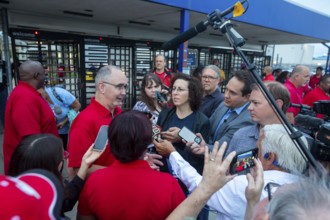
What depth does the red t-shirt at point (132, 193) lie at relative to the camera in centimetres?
110

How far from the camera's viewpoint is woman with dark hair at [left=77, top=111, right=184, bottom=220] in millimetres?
1099

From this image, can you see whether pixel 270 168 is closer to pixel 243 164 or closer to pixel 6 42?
pixel 243 164

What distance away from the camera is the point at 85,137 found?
1.77m

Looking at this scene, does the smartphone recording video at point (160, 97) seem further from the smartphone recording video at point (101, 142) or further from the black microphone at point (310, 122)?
the black microphone at point (310, 122)

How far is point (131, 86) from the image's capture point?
7.74 metres

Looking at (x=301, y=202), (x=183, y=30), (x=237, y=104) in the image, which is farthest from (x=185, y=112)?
(x=183, y=30)

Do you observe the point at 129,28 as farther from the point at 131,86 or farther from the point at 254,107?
the point at 254,107

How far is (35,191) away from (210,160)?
29.3 inches

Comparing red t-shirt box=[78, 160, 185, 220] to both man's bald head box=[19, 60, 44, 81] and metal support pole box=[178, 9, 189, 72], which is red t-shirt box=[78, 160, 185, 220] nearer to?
man's bald head box=[19, 60, 44, 81]

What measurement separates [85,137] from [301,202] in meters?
1.48

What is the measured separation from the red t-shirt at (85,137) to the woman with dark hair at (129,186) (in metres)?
0.55

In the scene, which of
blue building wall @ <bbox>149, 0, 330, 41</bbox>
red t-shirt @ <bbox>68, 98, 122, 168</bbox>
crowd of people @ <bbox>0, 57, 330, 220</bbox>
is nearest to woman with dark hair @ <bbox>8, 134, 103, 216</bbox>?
crowd of people @ <bbox>0, 57, 330, 220</bbox>

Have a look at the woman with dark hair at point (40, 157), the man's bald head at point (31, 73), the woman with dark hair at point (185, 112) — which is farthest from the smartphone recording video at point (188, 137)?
the man's bald head at point (31, 73)

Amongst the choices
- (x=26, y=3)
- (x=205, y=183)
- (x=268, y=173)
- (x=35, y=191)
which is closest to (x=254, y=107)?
→ (x=268, y=173)
